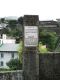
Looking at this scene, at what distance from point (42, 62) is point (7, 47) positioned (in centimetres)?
4070

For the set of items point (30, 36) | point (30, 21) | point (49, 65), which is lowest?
point (49, 65)

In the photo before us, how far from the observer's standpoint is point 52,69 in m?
11.1

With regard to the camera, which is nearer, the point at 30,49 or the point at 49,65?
the point at 30,49

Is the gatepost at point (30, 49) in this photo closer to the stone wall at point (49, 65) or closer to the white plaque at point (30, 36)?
the white plaque at point (30, 36)

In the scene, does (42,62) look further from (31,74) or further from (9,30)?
(9,30)

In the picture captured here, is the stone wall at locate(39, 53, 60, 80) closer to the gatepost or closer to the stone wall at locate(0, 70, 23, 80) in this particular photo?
the gatepost

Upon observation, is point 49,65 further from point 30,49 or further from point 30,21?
point 30,21

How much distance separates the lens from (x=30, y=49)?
35.8 feet

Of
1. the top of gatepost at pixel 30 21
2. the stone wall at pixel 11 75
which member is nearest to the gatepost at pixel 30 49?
the top of gatepost at pixel 30 21

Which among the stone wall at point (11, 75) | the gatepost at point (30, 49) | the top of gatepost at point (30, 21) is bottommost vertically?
the stone wall at point (11, 75)

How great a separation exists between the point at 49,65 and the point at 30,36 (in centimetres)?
92

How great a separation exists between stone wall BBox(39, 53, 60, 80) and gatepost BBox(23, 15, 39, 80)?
0.60 ft

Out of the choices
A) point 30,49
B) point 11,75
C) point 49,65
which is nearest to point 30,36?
point 30,49

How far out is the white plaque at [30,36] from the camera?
10.9 m
